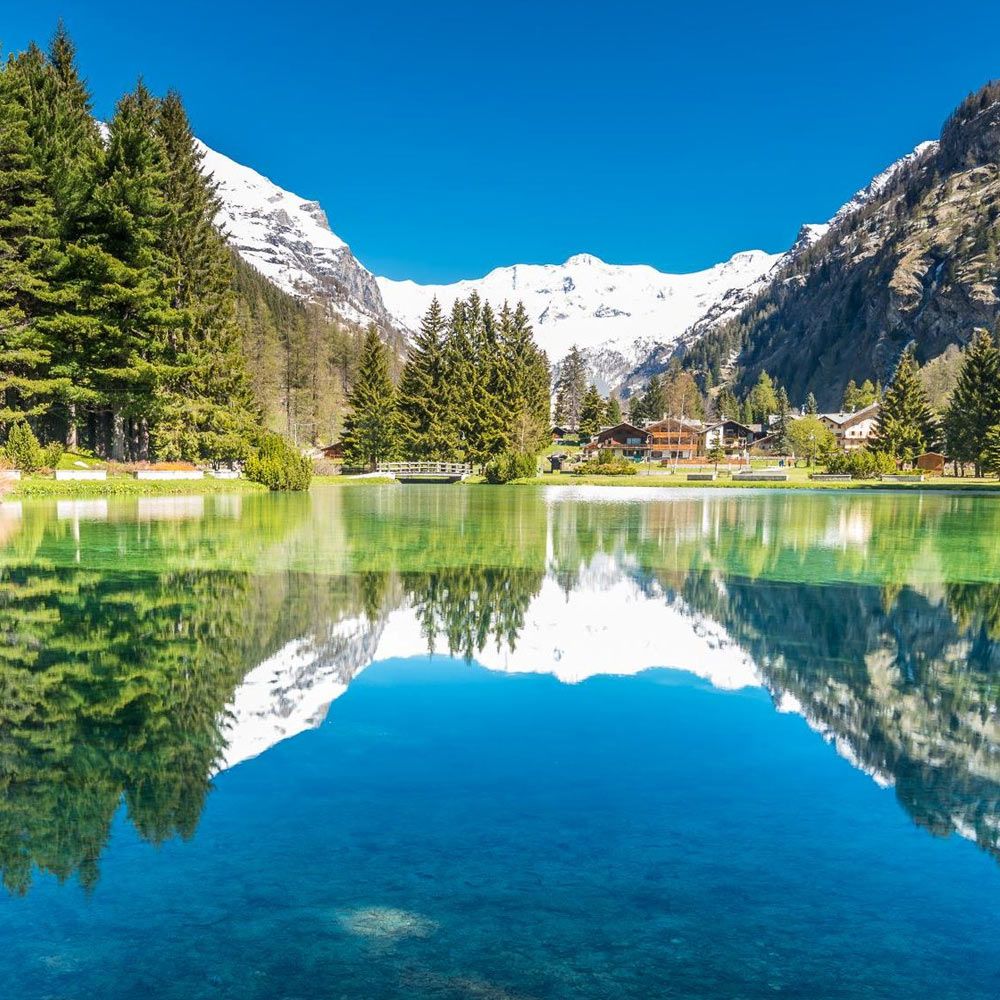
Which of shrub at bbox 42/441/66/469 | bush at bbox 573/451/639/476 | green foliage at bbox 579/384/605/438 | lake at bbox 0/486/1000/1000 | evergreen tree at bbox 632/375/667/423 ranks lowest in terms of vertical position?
lake at bbox 0/486/1000/1000

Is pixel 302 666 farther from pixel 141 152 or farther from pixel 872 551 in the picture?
pixel 141 152

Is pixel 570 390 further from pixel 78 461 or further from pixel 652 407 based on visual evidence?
pixel 78 461

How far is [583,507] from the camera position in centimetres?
3653

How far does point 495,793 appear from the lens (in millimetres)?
5301

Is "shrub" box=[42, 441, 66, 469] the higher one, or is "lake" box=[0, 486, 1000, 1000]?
"shrub" box=[42, 441, 66, 469]

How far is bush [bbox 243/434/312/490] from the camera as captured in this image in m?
46.8

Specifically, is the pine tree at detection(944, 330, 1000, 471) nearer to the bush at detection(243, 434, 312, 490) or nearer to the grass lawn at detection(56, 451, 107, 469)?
the bush at detection(243, 434, 312, 490)

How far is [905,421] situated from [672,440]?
65.2 meters

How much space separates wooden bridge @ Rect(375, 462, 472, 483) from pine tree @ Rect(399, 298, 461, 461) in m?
2.09

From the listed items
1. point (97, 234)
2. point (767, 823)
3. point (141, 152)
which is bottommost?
point (767, 823)

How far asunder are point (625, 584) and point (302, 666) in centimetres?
669

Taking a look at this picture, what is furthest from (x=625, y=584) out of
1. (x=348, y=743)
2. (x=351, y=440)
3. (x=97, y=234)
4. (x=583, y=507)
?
(x=351, y=440)

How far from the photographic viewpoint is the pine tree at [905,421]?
258ft

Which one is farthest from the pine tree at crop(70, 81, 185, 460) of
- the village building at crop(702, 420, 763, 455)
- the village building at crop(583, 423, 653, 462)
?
the village building at crop(702, 420, 763, 455)
